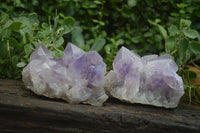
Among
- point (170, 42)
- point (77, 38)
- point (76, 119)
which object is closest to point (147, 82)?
point (76, 119)

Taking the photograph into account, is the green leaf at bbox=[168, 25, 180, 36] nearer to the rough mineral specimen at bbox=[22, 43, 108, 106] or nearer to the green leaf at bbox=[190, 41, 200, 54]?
the green leaf at bbox=[190, 41, 200, 54]

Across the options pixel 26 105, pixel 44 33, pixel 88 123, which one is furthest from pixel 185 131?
pixel 44 33

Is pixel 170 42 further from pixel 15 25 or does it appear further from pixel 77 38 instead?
pixel 15 25

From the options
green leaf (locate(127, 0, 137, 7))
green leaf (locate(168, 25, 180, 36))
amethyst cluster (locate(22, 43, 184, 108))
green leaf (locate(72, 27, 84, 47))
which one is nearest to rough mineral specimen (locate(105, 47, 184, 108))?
amethyst cluster (locate(22, 43, 184, 108))

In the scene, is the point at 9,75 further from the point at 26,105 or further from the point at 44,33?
the point at 26,105

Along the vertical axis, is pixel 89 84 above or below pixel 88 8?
below
